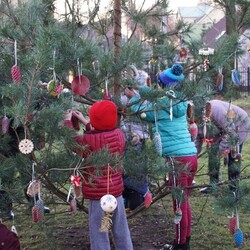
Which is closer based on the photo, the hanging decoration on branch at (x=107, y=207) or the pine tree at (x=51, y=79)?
the pine tree at (x=51, y=79)

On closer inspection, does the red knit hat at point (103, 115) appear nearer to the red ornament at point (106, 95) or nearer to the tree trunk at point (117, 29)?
the red ornament at point (106, 95)

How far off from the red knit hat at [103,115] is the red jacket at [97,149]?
5 cm

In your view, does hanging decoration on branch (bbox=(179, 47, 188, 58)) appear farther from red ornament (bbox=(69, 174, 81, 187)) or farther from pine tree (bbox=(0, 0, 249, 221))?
red ornament (bbox=(69, 174, 81, 187))

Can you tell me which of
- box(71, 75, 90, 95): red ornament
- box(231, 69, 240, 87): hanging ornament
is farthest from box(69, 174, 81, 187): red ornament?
box(231, 69, 240, 87): hanging ornament

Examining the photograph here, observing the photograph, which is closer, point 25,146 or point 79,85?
point 25,146

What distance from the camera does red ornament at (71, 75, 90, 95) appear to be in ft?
9.96

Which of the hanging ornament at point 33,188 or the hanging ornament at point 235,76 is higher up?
the hanging ornament at point 235,76

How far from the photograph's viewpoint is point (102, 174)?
2.87 metres

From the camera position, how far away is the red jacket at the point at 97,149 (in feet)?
9.96

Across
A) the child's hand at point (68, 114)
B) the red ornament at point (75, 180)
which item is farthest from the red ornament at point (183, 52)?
the red ornament at point (75, 180)

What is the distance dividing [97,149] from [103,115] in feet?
0.68

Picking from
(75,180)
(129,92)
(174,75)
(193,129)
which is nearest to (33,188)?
(75,180)

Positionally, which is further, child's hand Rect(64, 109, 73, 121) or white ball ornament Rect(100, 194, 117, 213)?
white ball ornament Rect(100, 194, 117, 213)

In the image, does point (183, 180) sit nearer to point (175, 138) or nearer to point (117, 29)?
point (175, 138)
